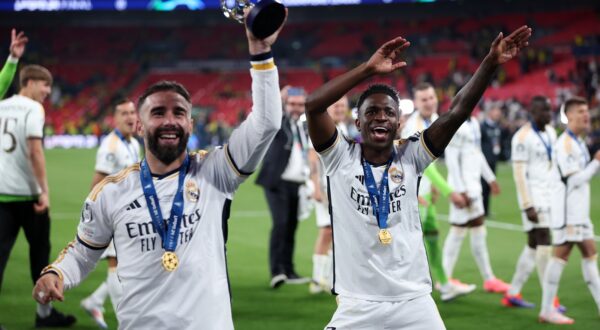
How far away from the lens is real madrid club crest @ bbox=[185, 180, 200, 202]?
12.2 feet

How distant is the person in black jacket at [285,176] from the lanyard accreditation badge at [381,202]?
5333mm

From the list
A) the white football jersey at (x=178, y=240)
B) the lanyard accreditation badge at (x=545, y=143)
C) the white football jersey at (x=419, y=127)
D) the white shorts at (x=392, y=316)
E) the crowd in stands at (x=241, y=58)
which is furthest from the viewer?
the crowd in stands at (x=241, y=58)

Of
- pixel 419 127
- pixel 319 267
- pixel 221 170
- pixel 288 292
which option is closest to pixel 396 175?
pixel 221 170

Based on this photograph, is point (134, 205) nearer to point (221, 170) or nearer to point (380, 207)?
point (221, 170)

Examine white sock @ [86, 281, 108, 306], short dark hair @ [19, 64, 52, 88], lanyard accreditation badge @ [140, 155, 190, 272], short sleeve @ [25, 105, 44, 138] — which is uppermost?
short dark hair @ [19, 64, 52, 88]

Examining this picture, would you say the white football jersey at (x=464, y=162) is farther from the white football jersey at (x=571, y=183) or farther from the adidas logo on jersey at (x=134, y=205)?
the adidas logo on jersey at (x=134, y=205)

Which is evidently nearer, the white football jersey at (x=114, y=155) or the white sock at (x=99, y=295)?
the white sock at (x=99, y=295)

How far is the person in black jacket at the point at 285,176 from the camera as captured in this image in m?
9.91

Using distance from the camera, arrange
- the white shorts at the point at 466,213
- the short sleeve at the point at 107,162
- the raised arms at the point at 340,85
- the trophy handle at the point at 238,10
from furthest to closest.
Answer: the white shorts at the point at 466,213, the short sleeve at the point at 107,162, the raised arms at the point at 340,85, the trophy handle at the point at 238,10

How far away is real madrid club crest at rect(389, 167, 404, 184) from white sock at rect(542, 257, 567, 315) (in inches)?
145

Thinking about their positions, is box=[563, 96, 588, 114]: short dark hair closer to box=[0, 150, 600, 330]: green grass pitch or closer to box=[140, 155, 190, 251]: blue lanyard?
box=[0, 150, 600, 330]: green grass pitch

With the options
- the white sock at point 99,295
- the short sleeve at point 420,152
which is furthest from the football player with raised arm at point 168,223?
the white sock at point 99,295

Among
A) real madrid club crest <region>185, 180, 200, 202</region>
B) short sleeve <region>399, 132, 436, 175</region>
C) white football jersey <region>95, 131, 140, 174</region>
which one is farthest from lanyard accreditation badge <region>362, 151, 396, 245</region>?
white football jersey <region>95, 131, 140, 174</region>

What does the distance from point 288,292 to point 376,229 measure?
500 cm
